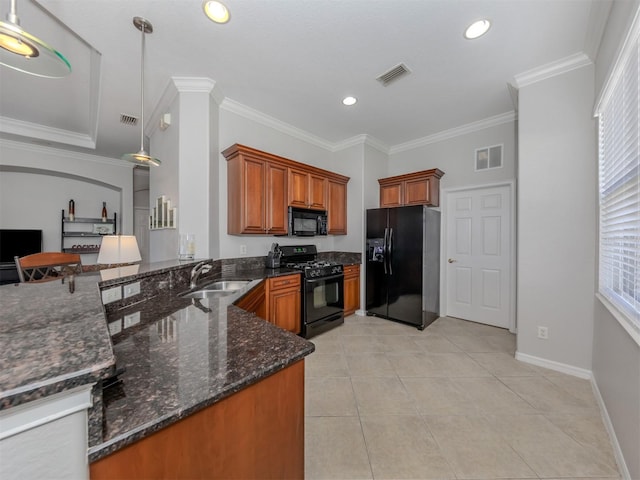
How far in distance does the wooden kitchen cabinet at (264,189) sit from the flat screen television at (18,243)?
A: 427cm

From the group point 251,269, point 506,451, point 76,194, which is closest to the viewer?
point 506,451

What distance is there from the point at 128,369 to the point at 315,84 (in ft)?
9.77

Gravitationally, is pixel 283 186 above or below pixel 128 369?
above

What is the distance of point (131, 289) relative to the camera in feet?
5.23

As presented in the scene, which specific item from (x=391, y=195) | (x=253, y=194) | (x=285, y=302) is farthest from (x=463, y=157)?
(x=285, y=302)

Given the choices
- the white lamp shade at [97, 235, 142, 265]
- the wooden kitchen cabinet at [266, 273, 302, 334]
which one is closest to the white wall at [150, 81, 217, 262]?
the white lamp shade at [97, 235, 142, 265]

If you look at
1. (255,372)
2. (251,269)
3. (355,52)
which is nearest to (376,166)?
(355,52)

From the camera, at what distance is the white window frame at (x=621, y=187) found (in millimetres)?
1391

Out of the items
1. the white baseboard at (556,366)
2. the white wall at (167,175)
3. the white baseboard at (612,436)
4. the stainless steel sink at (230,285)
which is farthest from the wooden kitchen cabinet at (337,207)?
the white baseboard at (612,436)

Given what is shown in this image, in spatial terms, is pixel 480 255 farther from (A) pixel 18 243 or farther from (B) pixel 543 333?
(A) pixel 18 243

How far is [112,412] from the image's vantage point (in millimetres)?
610

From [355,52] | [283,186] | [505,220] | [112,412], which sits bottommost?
[112,412]

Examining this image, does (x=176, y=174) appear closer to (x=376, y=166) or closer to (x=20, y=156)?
(x=376, y=166)

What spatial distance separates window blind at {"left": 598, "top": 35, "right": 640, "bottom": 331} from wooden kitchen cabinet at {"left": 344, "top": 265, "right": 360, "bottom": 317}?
2.59 m
